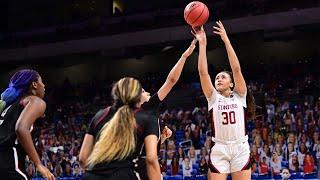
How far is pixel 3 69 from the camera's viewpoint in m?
29.5

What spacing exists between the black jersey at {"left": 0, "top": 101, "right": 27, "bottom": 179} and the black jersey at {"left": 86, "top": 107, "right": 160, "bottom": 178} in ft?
2.34

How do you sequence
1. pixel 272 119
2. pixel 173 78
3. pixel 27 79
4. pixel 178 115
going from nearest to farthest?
pixel 27 79, pixel 173 78, pixel 272 119, pixel 178 115

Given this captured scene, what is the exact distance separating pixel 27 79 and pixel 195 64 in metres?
22.1

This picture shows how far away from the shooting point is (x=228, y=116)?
18.3 ft

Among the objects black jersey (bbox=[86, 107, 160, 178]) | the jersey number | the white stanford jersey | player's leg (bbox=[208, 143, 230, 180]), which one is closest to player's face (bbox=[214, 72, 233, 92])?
the white stanford jersey

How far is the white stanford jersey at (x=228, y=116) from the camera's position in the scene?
218 inches

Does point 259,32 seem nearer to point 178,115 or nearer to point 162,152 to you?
point 178,115


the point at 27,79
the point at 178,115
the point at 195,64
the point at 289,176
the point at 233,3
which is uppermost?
the point at 233,3

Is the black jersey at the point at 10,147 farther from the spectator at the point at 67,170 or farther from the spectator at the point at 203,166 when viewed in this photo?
the spectator at the point at 67,170

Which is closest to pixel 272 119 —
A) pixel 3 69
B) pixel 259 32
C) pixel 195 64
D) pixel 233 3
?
pixel 259 32

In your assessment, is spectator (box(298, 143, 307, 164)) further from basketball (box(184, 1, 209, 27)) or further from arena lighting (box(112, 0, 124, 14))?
arena lighting (box(112, 0, 124, 14))

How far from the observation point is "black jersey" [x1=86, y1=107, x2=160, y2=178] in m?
3.45

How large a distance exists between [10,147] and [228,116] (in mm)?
2481

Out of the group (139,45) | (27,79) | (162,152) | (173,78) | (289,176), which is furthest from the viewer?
(139,45)
